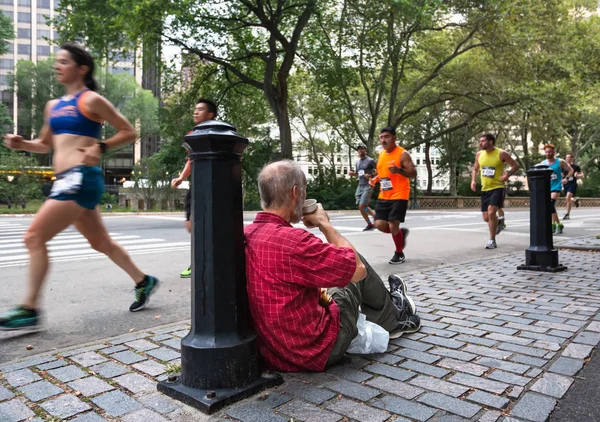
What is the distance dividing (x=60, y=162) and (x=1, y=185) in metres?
26.0

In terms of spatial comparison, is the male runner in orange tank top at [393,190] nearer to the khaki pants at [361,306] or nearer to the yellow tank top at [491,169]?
the yellow tank top at [491,169]

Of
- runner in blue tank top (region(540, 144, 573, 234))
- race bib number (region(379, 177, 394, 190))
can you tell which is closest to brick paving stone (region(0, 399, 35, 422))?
race bib number (region(379, 177, 394, 190))

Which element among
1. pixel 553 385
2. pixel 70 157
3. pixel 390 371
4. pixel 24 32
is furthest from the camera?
pixel 24 32

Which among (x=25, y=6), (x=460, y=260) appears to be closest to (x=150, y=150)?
(x=25, y=6)

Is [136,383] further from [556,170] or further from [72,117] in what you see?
[556,170]

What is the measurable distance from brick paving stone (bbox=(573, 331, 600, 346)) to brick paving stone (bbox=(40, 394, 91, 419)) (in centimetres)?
296

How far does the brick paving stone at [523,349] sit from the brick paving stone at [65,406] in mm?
2431

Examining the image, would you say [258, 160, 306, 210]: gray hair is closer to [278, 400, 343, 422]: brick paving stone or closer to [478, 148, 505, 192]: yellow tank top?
[278, 400, 343, 422]: brick paving stone

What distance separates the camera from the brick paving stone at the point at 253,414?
7.15 ft

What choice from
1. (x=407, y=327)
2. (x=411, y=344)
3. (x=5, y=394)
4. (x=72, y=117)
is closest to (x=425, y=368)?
(x=411, y=344)

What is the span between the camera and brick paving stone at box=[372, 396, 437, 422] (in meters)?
2.22

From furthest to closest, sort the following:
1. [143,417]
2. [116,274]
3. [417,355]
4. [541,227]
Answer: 1. [541,227]
2. [116,274]
3. [417,355]
4. [143,417]

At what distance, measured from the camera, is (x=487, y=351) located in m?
3.11

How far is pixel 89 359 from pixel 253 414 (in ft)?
4.12
